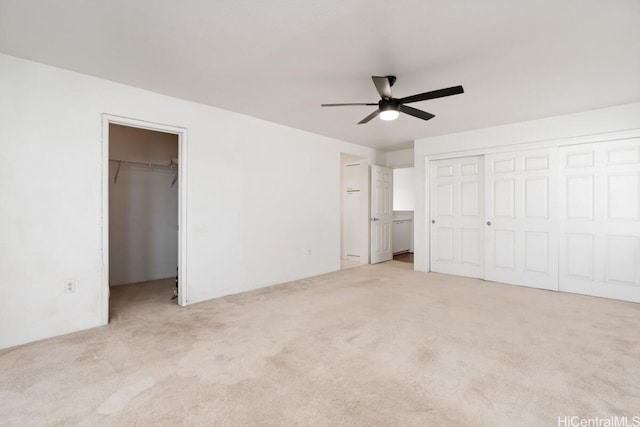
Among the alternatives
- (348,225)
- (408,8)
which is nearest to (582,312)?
(408,8)

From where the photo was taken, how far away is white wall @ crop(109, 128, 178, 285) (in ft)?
14.7

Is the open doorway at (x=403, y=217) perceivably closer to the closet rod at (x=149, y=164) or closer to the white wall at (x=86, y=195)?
the white wall at (x=86, y=195)

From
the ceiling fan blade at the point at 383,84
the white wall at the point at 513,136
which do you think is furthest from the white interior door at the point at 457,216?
the ceiling fan blade at the point at 383,84

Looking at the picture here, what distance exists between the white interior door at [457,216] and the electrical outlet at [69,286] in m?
5.10

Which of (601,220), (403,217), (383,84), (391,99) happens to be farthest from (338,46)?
(403,217)

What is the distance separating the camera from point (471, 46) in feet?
7.78

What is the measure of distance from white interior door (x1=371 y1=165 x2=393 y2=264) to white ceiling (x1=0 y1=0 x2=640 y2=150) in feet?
9.45

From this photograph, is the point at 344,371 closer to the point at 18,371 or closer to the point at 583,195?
the point at 18,371

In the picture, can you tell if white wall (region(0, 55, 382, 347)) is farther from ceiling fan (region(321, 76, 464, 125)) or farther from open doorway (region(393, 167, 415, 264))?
open doorway (region(393, 167, 415, 264))

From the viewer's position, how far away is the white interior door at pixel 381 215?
629 centimetres

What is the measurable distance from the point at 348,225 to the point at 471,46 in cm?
474

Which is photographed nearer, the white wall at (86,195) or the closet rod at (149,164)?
the white wall at (86,195)

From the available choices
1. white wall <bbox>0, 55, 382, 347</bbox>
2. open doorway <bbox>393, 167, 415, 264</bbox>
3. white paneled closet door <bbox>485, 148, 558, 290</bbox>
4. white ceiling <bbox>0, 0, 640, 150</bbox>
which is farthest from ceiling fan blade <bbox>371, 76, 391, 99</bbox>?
open doorway <bbox>393, 167, 415, 264</bbox>

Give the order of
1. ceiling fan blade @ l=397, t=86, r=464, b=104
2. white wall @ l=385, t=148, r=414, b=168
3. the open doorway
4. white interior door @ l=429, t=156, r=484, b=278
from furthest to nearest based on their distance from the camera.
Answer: the open doorway → white wall @ l=385, t=148, r=414, b=168 → white interior door @ l=429, t=156, r=484, b=278 → ceiling fan blade @ l=397, t=86, r=464, b=104
